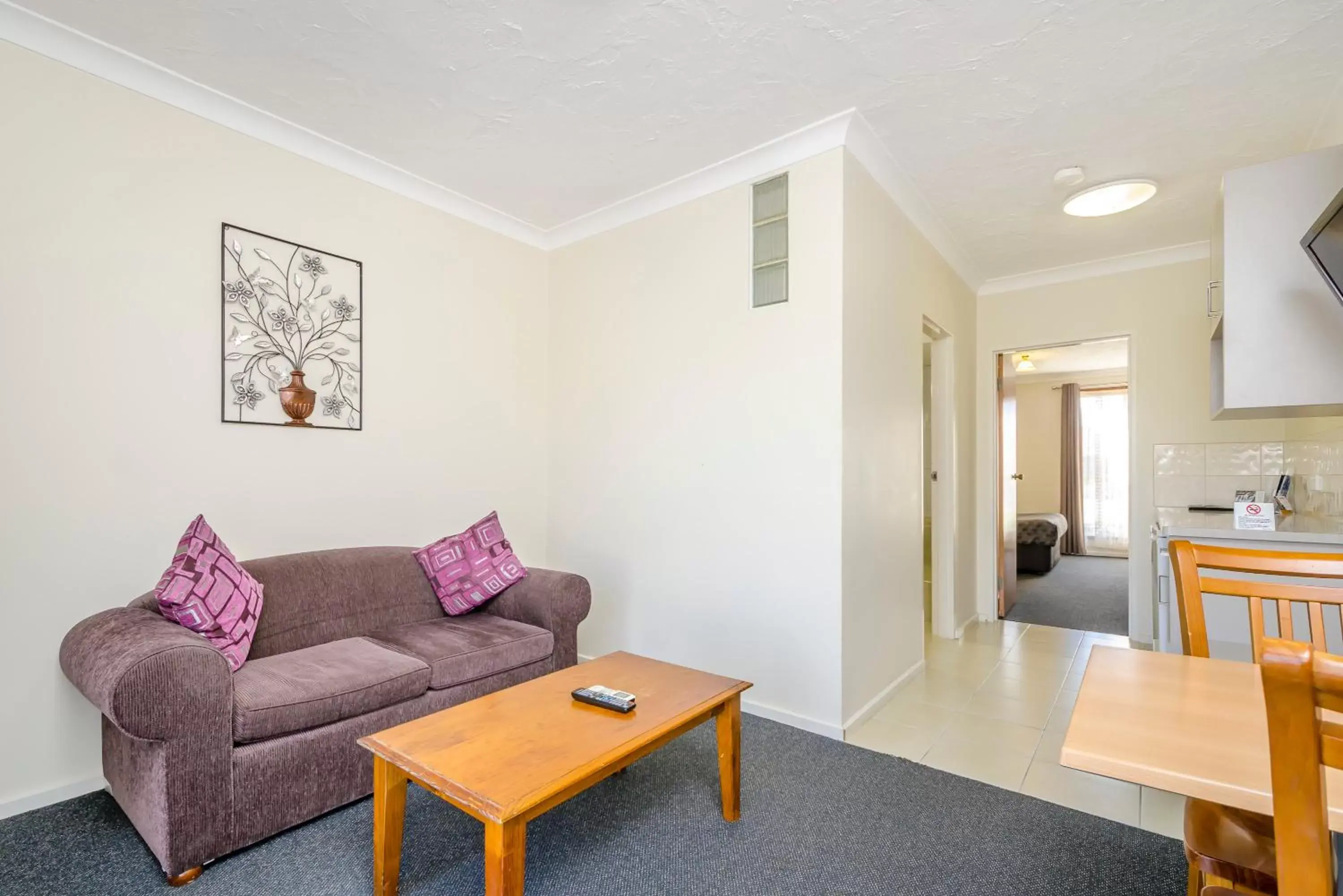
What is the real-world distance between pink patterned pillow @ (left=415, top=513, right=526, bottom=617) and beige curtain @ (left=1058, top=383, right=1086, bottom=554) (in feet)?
27.6

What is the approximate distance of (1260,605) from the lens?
138 cm

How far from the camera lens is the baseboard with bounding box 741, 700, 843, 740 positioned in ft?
8.93

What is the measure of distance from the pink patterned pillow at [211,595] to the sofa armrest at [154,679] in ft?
0.36

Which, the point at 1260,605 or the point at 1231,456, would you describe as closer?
the point at 1260,605

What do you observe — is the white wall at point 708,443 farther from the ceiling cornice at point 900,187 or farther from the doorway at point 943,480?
the doorway at point 943,480

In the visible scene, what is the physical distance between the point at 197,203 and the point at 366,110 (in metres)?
0.77

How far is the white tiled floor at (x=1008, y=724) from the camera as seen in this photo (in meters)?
2.23

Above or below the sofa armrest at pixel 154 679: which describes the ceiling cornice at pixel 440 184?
above

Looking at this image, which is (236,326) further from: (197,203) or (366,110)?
(366,110)

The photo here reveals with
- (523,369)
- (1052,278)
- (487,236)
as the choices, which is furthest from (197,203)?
(1052,278)

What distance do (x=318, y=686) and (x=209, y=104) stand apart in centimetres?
234

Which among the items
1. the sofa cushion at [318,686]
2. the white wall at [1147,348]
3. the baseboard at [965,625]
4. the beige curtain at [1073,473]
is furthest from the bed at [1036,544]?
the sofa cushion at [318,686]

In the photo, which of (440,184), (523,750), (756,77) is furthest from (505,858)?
(440,184)

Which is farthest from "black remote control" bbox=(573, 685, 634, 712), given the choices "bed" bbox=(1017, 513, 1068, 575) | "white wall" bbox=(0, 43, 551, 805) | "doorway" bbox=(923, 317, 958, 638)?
"bed" bbox=(1017, 513, 1068, 575)
